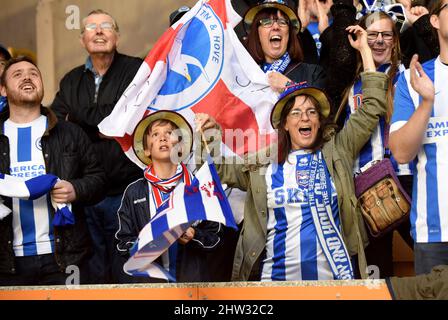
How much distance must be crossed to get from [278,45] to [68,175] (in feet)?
5.03

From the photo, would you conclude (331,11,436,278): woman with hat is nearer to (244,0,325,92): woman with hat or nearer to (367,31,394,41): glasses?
(367,31,394,41): glasses

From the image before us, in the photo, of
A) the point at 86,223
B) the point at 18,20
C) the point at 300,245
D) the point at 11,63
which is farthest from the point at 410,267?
the point at 18,20

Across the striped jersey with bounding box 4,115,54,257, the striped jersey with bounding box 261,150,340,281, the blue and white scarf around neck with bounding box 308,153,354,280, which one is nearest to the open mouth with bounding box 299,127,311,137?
the striped jersey with bounding box 261,150,340,281

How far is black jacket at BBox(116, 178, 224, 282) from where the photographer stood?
610 centimetres

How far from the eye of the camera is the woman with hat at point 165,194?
240 inches

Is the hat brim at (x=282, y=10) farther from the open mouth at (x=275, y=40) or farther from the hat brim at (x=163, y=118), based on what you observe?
the hat brim at (x=163, y=118)

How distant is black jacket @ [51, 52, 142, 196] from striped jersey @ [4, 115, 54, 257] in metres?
0.48

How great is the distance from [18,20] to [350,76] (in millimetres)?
4227

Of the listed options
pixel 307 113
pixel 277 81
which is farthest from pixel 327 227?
pixel 277 81

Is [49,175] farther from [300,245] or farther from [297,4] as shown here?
[297,4]

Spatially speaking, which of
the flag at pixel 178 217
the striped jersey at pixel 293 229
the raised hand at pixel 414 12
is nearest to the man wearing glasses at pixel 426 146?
the striped jersey at pixel 293 229

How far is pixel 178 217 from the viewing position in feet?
19.0

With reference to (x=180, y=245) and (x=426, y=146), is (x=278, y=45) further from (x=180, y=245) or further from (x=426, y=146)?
(x=426, y=146)
